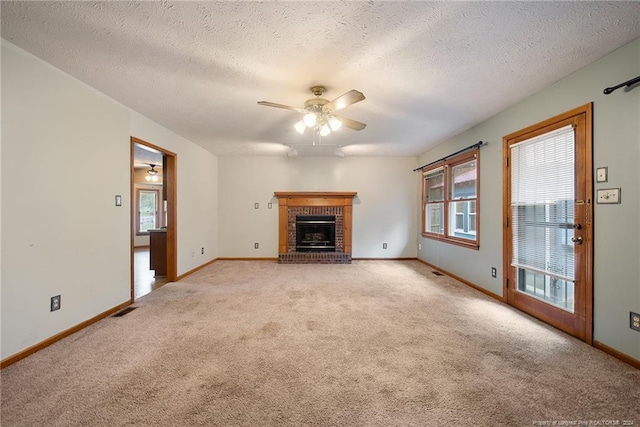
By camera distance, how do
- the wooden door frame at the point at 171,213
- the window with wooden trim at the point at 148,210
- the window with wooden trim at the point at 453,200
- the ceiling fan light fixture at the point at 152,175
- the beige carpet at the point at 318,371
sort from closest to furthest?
the beige carpet at the point at 318,371, the window with wooden trim at the point at 453,200, the wooden door frame at the point at 171,213, the ceiling fan light fixture at the point at 152,175, the window with wooden trim at the point at 148,210

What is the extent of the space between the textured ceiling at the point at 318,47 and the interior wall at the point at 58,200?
0.24 m

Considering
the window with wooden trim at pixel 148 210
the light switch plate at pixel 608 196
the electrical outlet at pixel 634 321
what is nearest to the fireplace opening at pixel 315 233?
the light switch plate at pixel 608 196

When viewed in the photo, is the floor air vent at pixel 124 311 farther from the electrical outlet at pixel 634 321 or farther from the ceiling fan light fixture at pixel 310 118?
the electrical outlet at pixel 634 321

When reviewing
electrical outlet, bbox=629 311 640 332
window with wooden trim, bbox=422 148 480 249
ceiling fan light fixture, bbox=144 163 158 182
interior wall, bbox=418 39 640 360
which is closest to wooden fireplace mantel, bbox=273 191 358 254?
Result: window with wooden trim, bbox=422 148 480 249

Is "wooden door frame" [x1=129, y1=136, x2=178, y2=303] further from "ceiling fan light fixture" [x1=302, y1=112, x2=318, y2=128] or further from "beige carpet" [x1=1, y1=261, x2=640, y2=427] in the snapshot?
"ceiling fan light fixture" [x1=302, y1=112, x2=318, y2=128]

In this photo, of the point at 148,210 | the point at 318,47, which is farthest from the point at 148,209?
the point at 318,47

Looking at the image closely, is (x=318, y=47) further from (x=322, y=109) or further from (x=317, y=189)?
(x=317, y=189)

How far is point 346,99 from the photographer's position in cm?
230

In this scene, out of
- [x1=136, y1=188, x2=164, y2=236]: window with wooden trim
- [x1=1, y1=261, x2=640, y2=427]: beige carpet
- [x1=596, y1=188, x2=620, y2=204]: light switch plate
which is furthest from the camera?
[x1=136, y1=188, x2=164, y2=236]: window with wooden trim

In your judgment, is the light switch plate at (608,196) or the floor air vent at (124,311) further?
the floor air vent at (124,311)

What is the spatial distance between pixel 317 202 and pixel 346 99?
3393 millimetres

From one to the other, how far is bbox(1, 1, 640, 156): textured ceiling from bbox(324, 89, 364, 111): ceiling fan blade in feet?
0.64

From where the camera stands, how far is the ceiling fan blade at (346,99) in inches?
85.4

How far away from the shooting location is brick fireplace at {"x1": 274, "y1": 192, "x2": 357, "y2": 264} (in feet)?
18.2
